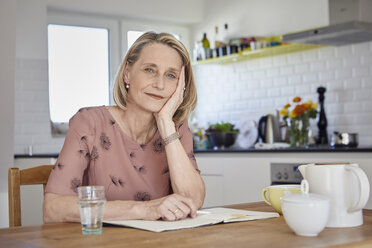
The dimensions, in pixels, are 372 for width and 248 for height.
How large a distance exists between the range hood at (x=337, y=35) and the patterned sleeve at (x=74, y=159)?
2426mm

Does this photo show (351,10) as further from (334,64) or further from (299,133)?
(299,133)

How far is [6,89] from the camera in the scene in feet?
11.2

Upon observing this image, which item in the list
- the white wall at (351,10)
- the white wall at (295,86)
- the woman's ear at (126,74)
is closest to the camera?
the woman's ear at (126,74)

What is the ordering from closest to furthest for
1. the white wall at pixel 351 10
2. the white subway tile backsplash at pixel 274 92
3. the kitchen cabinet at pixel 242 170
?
the kitchen cabinet at pixel 242 170 → the white wall at pixel 351 10 → the white subway tile backsplash at pixel 274 92

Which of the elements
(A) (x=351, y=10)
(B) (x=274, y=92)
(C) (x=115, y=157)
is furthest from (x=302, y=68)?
(C) (x=115, y=157)

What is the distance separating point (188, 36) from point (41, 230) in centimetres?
478

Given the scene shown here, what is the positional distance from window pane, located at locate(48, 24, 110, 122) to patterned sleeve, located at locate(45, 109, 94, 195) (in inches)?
122

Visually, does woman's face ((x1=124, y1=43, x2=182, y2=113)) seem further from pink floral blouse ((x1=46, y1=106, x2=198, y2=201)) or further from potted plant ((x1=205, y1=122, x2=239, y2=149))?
potted plant ((x1=205, y1=122, x2=239, y2=149))

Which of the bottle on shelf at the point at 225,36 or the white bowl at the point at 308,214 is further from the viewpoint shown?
the bottle on shelf at the point at 225,36

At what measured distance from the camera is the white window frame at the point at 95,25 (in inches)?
205

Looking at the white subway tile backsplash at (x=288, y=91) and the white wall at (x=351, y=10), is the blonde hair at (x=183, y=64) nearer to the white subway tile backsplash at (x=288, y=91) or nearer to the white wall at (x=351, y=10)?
the white wall at (x=351, y=10)

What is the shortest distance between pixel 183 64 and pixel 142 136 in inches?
12.8

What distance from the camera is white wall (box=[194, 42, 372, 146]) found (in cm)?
446

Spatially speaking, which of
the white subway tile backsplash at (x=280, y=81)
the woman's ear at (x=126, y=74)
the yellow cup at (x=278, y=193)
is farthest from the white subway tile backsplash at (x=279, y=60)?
the yellow cup at (x=278, y=193)
